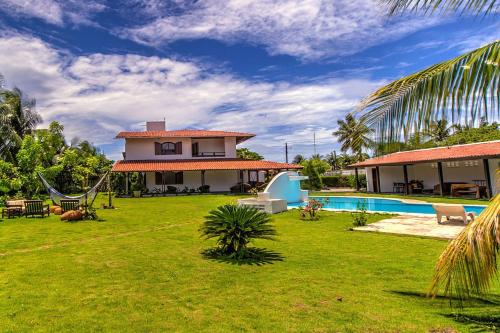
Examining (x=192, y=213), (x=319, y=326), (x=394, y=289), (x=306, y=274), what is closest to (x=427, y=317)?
(x=394, y=289)

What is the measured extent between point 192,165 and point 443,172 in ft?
68.3

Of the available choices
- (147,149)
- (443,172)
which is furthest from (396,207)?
(147,149)

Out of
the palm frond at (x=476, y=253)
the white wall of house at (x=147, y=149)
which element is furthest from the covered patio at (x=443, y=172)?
the white wall of house at (x=147, y=149)

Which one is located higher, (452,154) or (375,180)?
(452,154)

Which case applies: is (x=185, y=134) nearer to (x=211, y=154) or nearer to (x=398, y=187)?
(x=211, y=154)

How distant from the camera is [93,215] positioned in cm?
1376

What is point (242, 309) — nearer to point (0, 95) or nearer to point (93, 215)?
point (93, 215)

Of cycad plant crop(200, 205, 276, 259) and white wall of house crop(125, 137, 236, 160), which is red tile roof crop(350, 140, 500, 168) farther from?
white wall of house crop(125, 137, 236, 160)

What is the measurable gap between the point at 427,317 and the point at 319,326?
1.44 m

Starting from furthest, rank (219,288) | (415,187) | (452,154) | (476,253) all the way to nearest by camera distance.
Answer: (415,187) < (452,154) < (219,288) < (476,253)

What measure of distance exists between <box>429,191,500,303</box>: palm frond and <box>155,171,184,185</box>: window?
3045 cm

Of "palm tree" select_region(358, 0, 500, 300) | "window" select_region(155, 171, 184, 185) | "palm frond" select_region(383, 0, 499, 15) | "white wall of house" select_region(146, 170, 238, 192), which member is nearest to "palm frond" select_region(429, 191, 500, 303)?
"palm tree" select_region(358, 0, 500, 300)

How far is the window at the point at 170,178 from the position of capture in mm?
31656

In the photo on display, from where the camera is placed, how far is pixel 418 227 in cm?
1098
